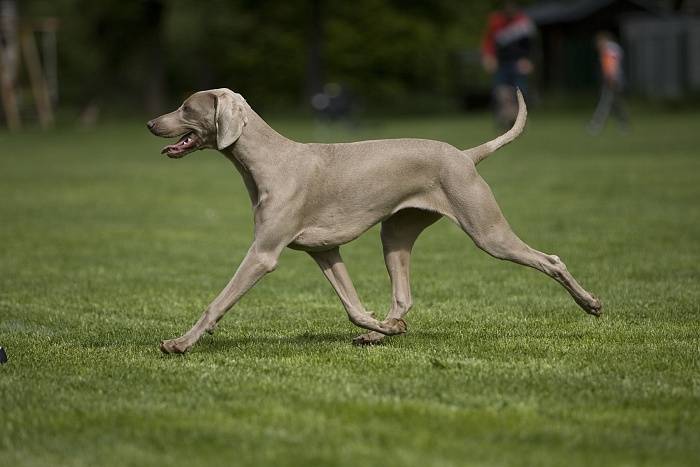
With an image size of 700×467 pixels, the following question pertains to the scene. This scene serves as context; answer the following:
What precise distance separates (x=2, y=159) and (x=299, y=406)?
20.6m

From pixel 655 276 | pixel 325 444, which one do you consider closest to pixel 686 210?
pixel 655 276

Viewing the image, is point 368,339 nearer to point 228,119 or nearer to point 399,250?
point 399,250

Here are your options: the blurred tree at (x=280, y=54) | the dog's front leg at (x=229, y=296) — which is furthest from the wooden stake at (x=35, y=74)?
the dog's front leg at (x=229, y=296)

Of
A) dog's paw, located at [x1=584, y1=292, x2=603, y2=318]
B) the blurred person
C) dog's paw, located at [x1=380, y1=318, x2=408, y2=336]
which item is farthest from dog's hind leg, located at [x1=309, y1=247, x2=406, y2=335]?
the blurred person

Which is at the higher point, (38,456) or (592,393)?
(38,456)

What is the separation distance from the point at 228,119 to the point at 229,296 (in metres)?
1.00

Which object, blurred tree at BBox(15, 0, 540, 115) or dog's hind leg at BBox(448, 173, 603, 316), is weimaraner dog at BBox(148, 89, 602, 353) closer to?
dog's hind leg at BBox(448, 173, 603, 316)

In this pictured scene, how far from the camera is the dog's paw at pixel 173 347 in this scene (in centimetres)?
615

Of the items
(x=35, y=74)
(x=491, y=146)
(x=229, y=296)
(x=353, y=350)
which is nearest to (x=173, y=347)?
(x=229, y=296)

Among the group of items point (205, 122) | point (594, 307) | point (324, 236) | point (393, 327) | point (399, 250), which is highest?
point (205, 122)

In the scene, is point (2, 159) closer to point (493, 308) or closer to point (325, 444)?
point (493, 308)

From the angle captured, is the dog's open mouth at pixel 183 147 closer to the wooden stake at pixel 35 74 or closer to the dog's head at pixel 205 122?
the dog's head at pixel 205 122

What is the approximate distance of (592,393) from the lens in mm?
5145

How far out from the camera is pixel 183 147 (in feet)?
20.9
